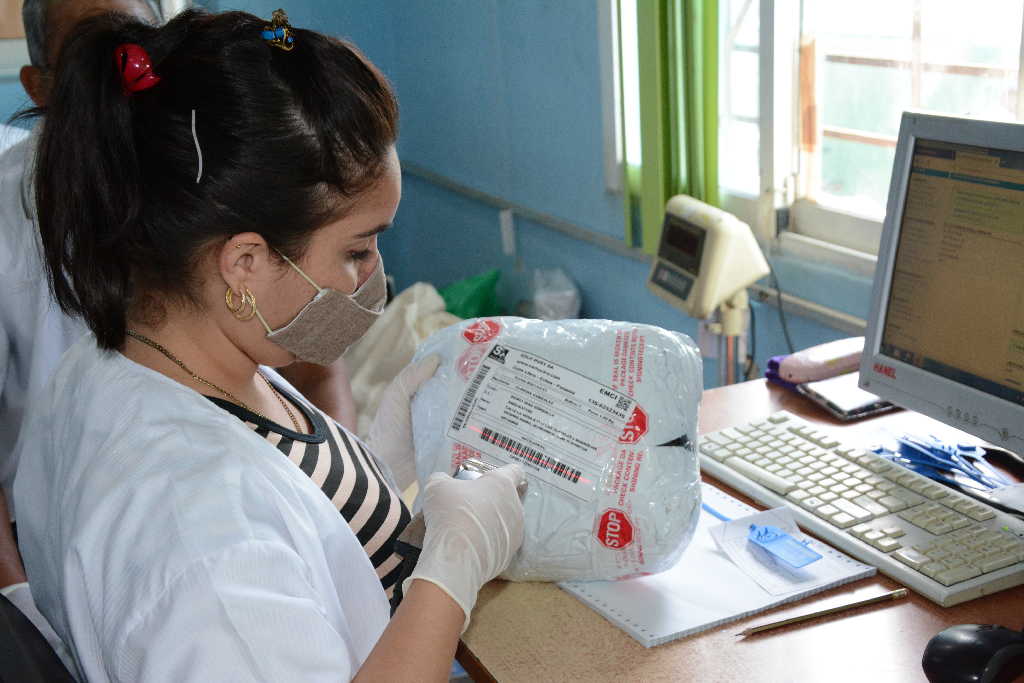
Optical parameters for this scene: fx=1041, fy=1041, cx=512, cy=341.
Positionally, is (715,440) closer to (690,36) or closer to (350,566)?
(350,566)

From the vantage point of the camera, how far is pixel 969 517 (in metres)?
1.17

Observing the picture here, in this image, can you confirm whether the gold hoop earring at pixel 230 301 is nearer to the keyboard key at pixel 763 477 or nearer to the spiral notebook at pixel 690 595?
the spiral notebook at pixel 690 595

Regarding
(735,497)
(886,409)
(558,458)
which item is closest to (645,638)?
(558,458)

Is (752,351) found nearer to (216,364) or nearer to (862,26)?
(862,26)

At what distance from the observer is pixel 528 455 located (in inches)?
44.3

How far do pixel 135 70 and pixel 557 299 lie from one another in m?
1.72

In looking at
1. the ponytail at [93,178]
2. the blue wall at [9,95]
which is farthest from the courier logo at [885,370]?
the blue wall at [9,95]

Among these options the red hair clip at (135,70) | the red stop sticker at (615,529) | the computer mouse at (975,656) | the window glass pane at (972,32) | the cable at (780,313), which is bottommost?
the cable at (780,313)

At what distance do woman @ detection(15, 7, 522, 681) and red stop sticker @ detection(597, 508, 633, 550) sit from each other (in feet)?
0.29

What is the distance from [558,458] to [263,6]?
2787 mm

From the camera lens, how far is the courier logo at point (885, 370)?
137cm

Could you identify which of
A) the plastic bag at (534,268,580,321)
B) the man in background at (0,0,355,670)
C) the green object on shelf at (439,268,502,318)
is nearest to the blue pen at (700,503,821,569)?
the man in background at (0,0,355,670)

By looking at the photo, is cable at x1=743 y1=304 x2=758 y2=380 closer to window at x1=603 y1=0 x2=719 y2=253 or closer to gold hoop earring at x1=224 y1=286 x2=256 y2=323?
window at x1=603 y1=0 x2=719 y2=253

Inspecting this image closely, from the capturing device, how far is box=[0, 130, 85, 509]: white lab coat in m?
1.59
